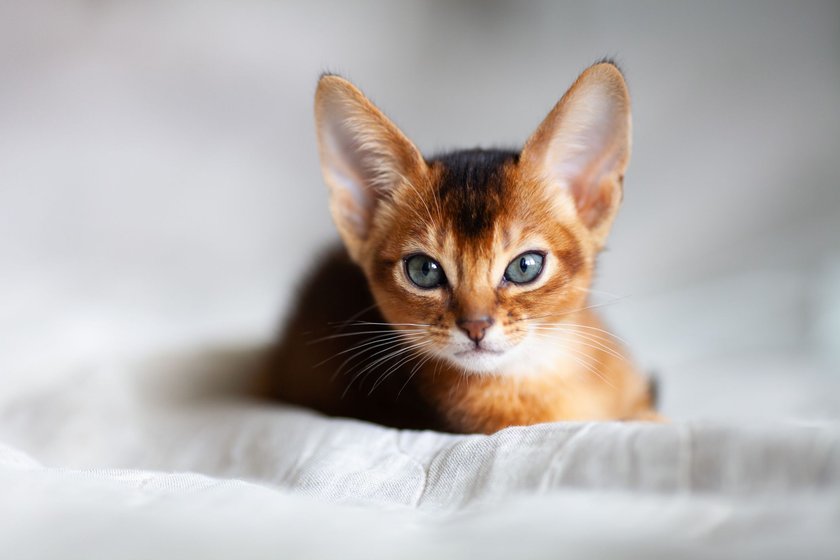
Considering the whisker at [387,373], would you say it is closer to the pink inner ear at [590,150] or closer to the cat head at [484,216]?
the cat head at [484,216]

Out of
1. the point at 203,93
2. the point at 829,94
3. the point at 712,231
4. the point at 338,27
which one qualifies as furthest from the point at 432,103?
the point at 829,94

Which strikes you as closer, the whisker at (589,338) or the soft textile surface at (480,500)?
A: the soft textile surface at (480,500)

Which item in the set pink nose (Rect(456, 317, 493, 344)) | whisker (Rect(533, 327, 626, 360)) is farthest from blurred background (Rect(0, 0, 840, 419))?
pink nose (Rect(456, 317, 493, 344))

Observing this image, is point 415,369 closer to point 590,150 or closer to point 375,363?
point 375,363

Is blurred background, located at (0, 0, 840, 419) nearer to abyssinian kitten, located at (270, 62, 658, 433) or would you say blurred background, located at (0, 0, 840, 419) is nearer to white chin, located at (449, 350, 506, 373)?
abyssinian kitten, located at (270, 62, 658, 433)

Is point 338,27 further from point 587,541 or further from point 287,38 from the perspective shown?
point 587,541

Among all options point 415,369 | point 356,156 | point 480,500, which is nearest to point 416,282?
point 415,369

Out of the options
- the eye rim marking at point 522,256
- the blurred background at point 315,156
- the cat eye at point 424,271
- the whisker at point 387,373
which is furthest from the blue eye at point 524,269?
the blurred background at point 315,156
